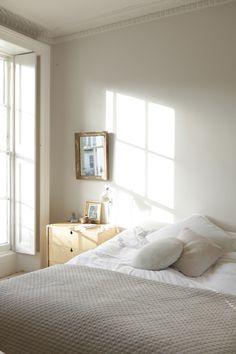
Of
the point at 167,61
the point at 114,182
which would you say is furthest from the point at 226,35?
the point at 114,182

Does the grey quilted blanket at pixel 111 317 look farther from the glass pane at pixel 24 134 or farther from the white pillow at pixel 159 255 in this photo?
the glass pane at pixel 24 134

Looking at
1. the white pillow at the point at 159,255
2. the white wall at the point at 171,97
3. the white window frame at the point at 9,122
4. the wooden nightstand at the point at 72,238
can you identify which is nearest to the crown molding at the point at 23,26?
the white wall at the point at 171,97

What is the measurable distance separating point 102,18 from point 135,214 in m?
2.16

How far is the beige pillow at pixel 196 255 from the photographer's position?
98.3 inches

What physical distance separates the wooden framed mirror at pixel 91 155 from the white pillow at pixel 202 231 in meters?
1.06

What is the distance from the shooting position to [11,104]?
4.25m

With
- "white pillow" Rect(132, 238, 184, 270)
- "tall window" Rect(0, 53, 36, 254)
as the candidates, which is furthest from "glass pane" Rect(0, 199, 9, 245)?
"white pillow" Rect(132, 238, 184, 270)

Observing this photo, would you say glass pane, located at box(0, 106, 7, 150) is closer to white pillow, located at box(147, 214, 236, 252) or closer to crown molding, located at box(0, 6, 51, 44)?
crown molding, located at box(0, 6, 51, 44)

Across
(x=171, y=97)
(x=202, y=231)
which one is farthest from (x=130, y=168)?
(x=202, y=231)

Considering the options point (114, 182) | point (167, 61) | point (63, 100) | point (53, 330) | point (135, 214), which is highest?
point (167, 61)

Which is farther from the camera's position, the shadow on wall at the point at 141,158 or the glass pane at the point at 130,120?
the glass pane at the point at 130,120

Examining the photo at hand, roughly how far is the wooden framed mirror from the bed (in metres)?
1.62

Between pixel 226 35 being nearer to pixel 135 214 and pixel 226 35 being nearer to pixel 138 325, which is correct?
pixel 135 214

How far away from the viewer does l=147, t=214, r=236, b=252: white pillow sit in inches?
116
